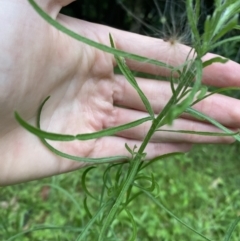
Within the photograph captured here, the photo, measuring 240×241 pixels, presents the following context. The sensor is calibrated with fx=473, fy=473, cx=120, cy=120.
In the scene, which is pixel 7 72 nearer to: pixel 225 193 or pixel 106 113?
pixel 106 113

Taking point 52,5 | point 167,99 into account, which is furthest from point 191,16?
point 167,99

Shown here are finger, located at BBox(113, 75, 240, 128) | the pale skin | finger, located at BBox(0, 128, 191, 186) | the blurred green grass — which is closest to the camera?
the pale skin

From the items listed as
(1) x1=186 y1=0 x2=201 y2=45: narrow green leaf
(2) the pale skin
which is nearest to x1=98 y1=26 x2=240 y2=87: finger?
(2) the pale skin

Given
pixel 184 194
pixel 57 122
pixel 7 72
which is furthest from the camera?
pixel 184 194

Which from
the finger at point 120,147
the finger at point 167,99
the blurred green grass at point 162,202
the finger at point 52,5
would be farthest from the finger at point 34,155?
the blurred green grass at point 162,202

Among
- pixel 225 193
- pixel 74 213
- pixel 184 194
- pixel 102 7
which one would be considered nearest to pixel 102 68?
pixel 74 213

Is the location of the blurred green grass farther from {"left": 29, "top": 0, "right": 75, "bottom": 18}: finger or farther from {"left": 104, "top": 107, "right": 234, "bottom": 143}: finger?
{"left": 29, "top": 0, "right": 75, "bottom": 18}: finger

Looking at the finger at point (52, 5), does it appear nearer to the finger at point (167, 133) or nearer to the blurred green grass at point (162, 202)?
the finger at point (167, 133)
